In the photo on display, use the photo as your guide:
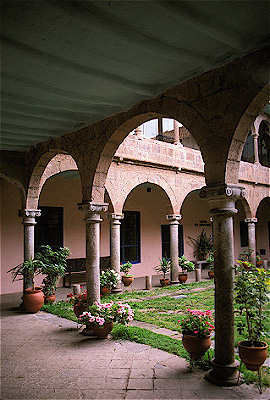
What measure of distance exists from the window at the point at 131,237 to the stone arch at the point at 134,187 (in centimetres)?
228

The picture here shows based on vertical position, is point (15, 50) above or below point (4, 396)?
above

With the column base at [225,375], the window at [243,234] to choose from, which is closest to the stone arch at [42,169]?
the column base at [225,375]

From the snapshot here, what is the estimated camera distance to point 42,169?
7203mm

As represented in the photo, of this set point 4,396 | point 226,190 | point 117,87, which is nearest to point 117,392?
point 4,396

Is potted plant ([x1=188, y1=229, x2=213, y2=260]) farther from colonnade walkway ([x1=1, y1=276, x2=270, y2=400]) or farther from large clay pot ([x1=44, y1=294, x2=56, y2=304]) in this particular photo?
colonnade walkway ([x1=1, y1=276, x2=270, y2=400])

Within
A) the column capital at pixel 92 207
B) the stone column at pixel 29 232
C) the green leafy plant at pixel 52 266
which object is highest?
the column capital at pixel 92 207

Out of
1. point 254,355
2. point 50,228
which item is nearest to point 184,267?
point 50,228

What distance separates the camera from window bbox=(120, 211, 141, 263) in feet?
41.6

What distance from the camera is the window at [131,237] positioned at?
12680mm

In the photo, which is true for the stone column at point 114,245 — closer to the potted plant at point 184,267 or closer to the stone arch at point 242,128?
the potted plant at point 184,267

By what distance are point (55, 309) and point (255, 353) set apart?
15.8 feet

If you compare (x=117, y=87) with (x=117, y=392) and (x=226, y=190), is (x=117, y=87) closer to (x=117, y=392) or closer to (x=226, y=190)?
(x=226, y=190)

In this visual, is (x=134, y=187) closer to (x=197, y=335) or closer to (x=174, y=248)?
(x=174, y=248)

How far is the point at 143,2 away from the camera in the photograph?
2.46m
